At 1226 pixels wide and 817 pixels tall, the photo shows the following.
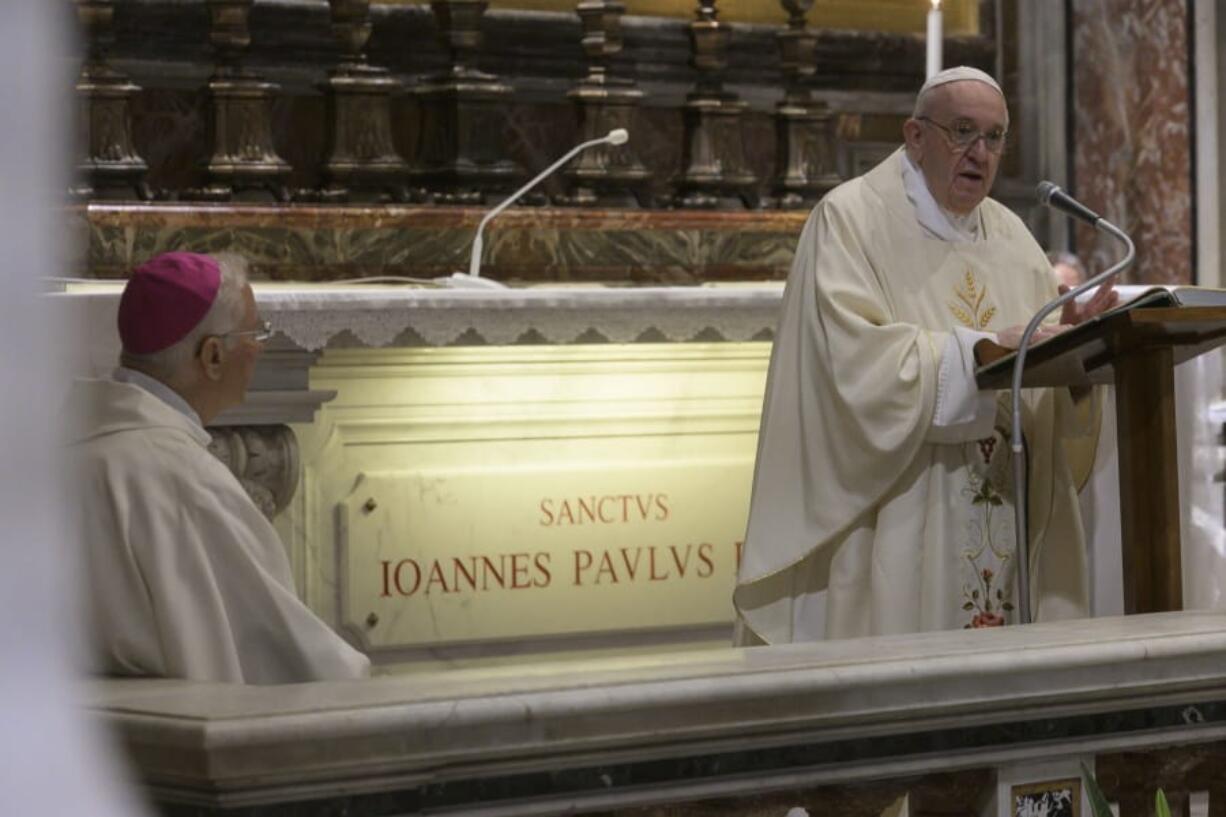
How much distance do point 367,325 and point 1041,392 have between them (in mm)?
1984

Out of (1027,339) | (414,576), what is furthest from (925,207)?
(414,576)

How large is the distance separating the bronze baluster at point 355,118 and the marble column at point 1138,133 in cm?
323

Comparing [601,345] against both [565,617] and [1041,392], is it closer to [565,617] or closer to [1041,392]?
[565,617]

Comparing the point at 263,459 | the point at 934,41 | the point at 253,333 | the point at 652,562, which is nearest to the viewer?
the point at 253,333

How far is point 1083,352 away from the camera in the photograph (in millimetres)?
4008

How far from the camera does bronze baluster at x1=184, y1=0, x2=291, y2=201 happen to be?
656 centimetres

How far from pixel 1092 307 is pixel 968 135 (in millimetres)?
501

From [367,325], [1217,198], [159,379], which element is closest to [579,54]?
[367,325]

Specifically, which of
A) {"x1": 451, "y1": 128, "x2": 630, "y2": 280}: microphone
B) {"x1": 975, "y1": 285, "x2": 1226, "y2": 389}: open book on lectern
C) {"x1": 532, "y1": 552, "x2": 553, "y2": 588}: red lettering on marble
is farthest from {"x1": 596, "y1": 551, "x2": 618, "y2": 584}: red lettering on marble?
{"x1": 975, "y1": 285, "x2": 1226, "y2": 389}: open book on lectern

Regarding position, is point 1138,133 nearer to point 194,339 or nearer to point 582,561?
point 582,561

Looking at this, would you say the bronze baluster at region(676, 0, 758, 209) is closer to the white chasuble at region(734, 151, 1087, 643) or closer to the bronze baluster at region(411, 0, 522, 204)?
the bronze baluster at region(411, 0, 522, 204)

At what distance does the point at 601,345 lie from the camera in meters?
6.51

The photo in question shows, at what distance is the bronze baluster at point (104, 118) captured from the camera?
632cm

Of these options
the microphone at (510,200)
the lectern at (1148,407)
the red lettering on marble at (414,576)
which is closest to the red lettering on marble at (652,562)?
the red lettering on marble at (414,576)
